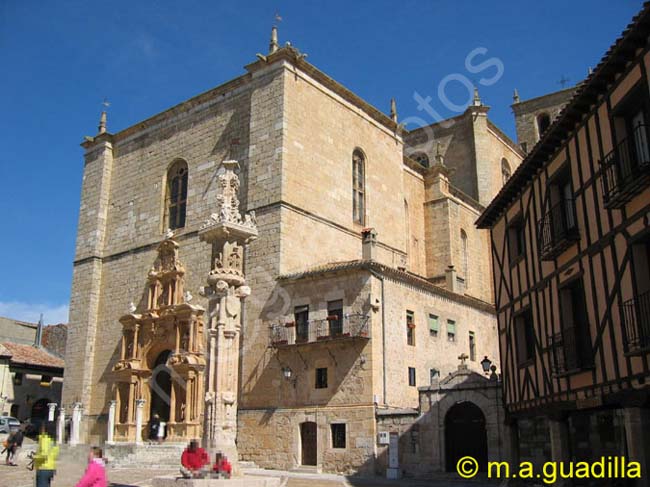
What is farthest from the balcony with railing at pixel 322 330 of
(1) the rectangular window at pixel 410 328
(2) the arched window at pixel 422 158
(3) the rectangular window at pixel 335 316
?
(2) the arched window at pixel 422 158

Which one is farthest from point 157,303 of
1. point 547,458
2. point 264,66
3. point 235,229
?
point 547,458

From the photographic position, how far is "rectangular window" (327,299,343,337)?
20859 millimetres

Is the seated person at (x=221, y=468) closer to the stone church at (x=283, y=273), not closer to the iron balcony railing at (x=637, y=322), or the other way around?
the stone church at (x=283, y=273)

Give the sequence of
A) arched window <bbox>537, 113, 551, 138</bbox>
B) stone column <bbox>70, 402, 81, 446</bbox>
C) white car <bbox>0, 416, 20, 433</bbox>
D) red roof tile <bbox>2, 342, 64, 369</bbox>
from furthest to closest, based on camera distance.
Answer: arched window <bbox>537, 113, 551, 138</bbox>, red roof tile <bbox>2, 342, 64, 369</bbox>, white car <bbox>0, 416, 20, 433</bbox>, stone column <bbox>70, 402, 81, 446</bbox>

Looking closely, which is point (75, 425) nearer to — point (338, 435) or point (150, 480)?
point (150, 480)

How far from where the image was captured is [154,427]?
24234 millimetres

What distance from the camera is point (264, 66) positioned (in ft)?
84.0

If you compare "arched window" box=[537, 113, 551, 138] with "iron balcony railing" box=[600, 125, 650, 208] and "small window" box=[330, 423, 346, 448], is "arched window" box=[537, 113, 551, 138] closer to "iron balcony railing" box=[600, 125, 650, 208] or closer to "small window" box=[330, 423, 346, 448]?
"small window" box=[330, 423, 346, 448]

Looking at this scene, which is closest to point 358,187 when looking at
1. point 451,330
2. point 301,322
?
point 451,330

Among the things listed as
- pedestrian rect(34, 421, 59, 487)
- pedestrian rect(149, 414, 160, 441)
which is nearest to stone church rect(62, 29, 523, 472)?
pedestrian rect(149, 414, 160, 441)

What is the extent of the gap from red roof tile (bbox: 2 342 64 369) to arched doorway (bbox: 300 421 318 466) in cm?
1985

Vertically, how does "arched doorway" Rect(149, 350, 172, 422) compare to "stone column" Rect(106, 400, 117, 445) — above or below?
above

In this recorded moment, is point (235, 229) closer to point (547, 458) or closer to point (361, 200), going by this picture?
point (547, 458)

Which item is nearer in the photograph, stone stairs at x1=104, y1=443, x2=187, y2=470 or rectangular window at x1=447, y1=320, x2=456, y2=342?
stone stairs at x1=104, y1=443, x2=187, y2=470
